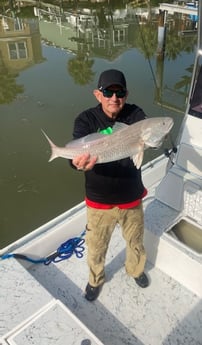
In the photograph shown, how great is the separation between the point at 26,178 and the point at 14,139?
2.28 m

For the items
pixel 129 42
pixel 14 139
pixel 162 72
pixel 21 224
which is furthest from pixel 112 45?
pixel 21 224

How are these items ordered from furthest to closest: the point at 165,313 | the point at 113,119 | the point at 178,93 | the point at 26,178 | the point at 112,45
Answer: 1. the point at 112,45
2. the point at 178,93
3. the point at 26,178
4. the point at 165,313
5. the point at 113,119

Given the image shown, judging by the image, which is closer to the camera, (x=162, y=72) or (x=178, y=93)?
(x=178, y=93)

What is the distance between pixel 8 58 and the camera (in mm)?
22781

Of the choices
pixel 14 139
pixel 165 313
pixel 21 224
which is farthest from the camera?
pixel 14 139

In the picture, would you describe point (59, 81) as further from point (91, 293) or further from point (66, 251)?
point (91, 293)

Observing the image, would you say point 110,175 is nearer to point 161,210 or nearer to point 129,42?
point 161,210

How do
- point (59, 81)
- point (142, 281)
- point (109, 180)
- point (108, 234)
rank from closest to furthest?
point (109, 180) < point (108, 234) < point (142, 281) < point (59, 81)

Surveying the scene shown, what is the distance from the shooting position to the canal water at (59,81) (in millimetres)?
8141

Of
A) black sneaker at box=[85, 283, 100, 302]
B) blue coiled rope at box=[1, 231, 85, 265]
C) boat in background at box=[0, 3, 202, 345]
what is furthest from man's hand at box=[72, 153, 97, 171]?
blue coiled rope at box=[1, 231, 85, 265]

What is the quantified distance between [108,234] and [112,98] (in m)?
1.43

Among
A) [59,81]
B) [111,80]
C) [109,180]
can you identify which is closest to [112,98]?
[111,80]

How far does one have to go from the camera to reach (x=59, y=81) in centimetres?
1588

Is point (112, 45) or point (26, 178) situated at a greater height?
point (112, 45)
